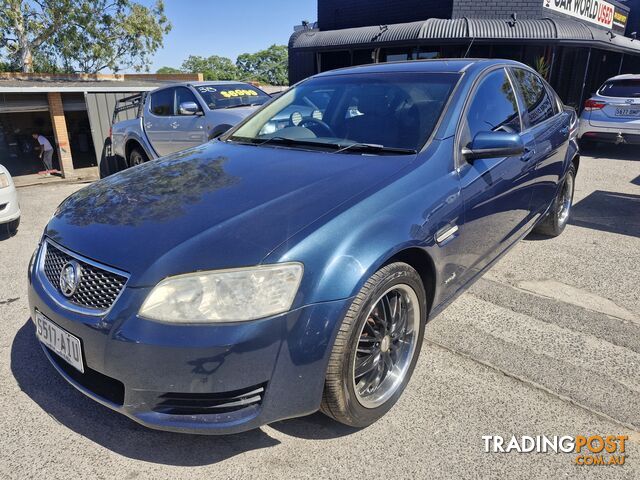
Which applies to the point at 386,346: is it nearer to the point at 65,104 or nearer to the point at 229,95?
the point at 229,95

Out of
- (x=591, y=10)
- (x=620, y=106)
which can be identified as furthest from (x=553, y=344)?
(x=591, y=10)

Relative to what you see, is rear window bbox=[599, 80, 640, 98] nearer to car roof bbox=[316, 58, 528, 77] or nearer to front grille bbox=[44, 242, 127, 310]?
car roof bbox=[316, 58, 528, 77]

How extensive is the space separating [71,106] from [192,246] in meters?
15.0

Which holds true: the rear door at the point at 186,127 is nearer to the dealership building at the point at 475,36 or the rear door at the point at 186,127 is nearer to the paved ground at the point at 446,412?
the paved ground at the point at 446,412

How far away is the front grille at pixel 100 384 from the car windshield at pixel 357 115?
67.1 inches

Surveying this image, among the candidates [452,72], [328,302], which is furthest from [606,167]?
[328,302]

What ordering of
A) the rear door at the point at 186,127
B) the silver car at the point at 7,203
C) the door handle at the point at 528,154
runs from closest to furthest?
the door handle at the point at 528,154
the silver car at the point at 7,203
the rear door at the point at 186,127

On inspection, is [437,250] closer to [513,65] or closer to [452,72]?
[452,72]

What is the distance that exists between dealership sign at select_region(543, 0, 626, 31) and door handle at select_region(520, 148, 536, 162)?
40.4ft

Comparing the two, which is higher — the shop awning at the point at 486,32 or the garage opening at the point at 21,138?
the shop awning at the point at 486,32

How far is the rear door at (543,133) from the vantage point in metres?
3.64

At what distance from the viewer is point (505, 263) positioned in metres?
4.29

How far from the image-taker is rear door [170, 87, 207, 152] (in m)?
6.89

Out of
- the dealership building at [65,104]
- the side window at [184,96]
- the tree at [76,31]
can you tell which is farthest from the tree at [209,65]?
the side window at [184,96]
